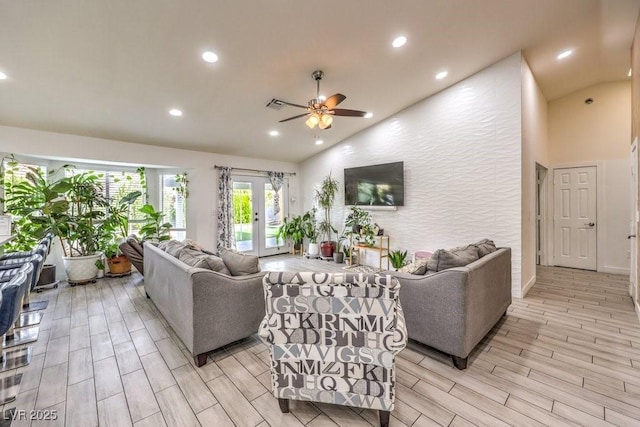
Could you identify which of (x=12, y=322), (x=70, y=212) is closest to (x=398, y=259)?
(x=12, y=322)

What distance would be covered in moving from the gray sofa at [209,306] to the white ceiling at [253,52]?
7.49 feet

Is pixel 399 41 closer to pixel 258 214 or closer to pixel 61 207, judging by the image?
pixel 258 214

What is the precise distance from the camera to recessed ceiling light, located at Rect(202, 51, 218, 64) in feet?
9.82

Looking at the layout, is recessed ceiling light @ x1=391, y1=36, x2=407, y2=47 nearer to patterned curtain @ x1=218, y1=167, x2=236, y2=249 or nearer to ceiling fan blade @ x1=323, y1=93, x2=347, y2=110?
ceiling fan blade @ x1=323, y1=93, x2=347, y2=110

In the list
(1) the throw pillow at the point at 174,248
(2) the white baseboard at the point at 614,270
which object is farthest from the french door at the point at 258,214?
(2) the white baseboard at the point at 614,270

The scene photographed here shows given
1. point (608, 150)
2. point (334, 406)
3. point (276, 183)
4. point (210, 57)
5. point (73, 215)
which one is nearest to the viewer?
point (334, 406)

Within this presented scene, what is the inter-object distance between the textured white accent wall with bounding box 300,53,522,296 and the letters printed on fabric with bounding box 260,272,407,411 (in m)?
3.25

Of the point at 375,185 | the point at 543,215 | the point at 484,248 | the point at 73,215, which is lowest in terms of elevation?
the point at 484,248

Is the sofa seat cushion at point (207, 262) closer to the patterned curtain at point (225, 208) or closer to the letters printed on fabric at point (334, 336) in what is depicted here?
the letters printed on fabric at point (334, 336)

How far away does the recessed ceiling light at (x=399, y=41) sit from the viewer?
311 centimetres

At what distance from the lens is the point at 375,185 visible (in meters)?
5.53

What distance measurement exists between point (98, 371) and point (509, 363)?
3.42m

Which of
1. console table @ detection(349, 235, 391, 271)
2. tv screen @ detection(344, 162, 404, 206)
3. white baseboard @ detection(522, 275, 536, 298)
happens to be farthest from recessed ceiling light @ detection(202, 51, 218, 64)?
white baseboard @ detection(522, 275, 536, 298)

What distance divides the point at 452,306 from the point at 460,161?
9.72 ft
